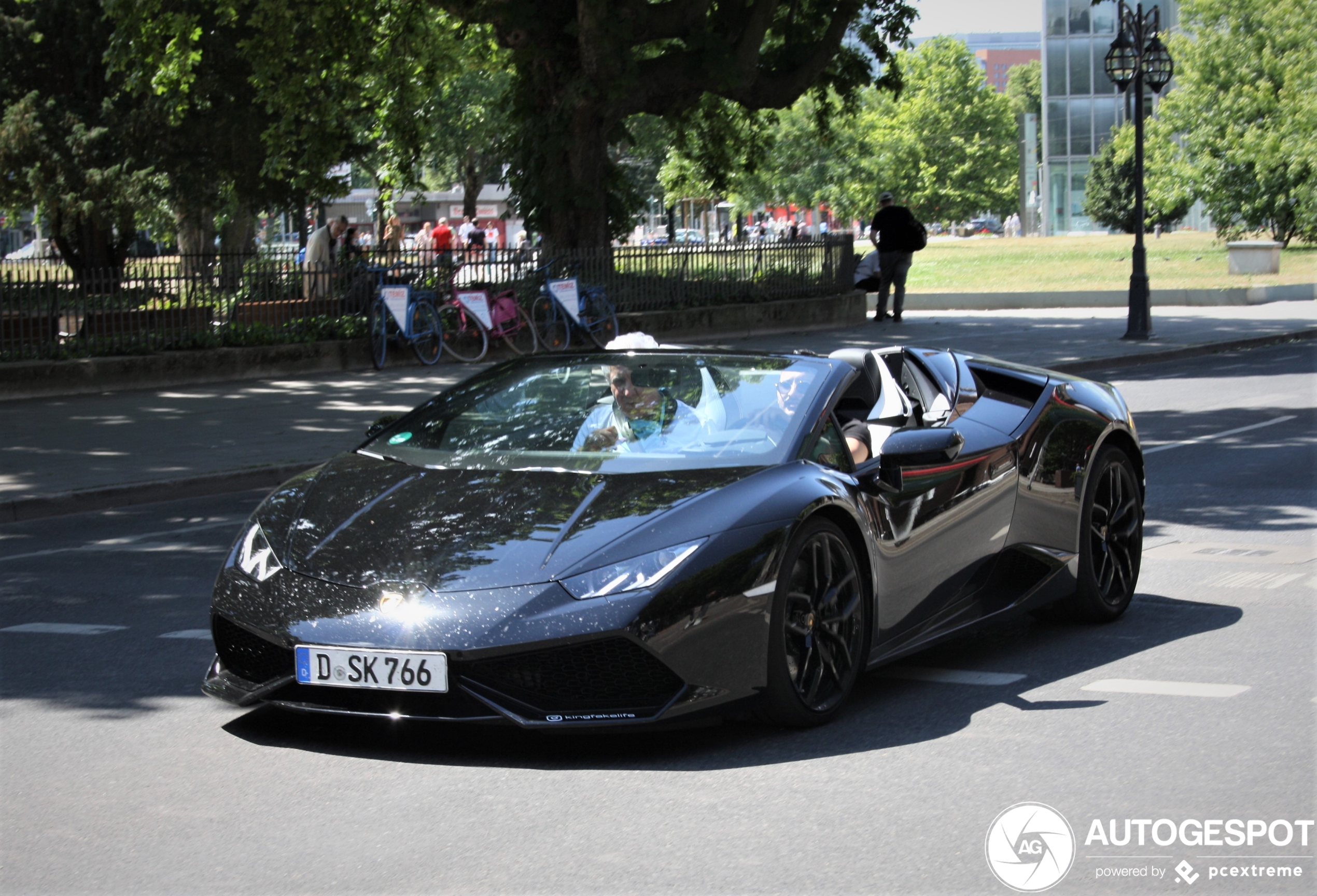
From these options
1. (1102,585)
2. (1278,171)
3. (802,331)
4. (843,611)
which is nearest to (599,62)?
(802,331)

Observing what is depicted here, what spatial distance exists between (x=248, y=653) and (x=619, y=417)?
1.59 metres

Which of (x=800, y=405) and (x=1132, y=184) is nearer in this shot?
(x=800, y=405)

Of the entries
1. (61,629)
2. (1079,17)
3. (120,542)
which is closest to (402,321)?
(120,542)

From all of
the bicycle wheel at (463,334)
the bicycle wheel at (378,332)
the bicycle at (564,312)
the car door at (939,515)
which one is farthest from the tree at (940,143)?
the car door at (939,515)

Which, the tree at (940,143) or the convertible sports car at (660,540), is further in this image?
the tree at (940,143)

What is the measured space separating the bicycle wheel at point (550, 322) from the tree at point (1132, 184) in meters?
30.0

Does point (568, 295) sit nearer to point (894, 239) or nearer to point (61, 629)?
point (894, 239)

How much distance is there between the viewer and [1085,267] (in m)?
45.7

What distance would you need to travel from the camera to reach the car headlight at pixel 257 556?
16.6 ft

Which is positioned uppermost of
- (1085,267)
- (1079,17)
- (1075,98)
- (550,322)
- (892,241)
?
(1079,17)

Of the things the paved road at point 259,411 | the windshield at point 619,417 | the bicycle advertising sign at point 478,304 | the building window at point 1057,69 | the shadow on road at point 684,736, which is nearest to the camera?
the shadow on road at point 684,736

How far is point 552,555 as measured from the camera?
4766 millimetres

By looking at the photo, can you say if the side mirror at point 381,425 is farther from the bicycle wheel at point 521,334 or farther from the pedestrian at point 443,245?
the pedestrian at point 443,245

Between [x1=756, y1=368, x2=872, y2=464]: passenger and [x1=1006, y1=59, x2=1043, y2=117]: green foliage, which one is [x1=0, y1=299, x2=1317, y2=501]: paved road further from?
[x1=1006, y1=59, x2=1043, y2=117]: green foliage
